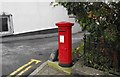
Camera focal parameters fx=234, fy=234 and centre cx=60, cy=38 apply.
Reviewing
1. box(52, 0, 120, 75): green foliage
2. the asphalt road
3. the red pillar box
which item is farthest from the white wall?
box(52, 0, 120, 75): green foliage

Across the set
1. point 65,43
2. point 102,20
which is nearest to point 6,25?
point 65,43

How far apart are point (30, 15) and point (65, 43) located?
7394mm

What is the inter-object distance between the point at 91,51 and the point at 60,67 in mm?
1035

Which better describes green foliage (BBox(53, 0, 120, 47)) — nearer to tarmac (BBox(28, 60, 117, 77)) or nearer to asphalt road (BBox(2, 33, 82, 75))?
tarmac (BBox(28, 60, 117, 77))

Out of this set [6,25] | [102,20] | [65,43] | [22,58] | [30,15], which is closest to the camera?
[102,20]

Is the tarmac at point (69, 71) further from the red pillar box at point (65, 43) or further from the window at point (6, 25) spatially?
the window at point (6, 25)

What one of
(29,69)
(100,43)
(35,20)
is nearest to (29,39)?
(35,20)

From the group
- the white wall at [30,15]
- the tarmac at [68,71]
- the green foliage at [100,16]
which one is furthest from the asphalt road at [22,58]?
the green foliage at [100,16]

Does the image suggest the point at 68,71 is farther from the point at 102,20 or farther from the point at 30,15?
the point at 30,15

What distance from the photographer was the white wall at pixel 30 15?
1316 centimetres

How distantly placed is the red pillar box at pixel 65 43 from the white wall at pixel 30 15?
6883mm

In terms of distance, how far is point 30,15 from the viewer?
13719mm

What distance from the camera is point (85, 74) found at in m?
5.92

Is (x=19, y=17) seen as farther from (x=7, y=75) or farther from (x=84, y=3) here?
(x=84, y=3)
